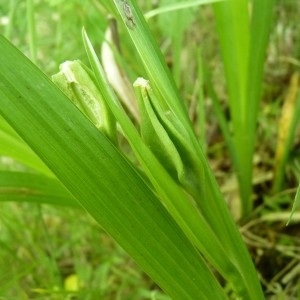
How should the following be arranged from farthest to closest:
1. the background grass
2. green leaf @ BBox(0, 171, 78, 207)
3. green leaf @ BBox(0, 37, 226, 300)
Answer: the background grass
green leaf @ BBox(0, 171, 78, 207)
green leaf @ BBox(0, 37, 226, 300)

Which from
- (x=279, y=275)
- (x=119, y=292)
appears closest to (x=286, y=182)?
(x=279, y=275)

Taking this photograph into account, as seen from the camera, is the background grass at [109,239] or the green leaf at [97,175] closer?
the green leaf at [97,175]

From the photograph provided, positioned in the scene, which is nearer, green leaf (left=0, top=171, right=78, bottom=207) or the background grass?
green leaf (left=0, top=171, right=78, bottom=207)

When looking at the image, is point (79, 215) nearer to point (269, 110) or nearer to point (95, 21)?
point (95, 21)

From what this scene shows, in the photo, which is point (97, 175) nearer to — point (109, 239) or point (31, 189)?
point (31, 189)

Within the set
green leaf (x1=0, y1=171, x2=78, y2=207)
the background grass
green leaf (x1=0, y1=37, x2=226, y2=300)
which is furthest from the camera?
the background grass

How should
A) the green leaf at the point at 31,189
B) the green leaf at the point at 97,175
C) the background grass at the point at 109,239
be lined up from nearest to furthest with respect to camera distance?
the green leaf at the point at 97,175, the green leaf at the point at 31,189, the background grass at the point at 109,239
